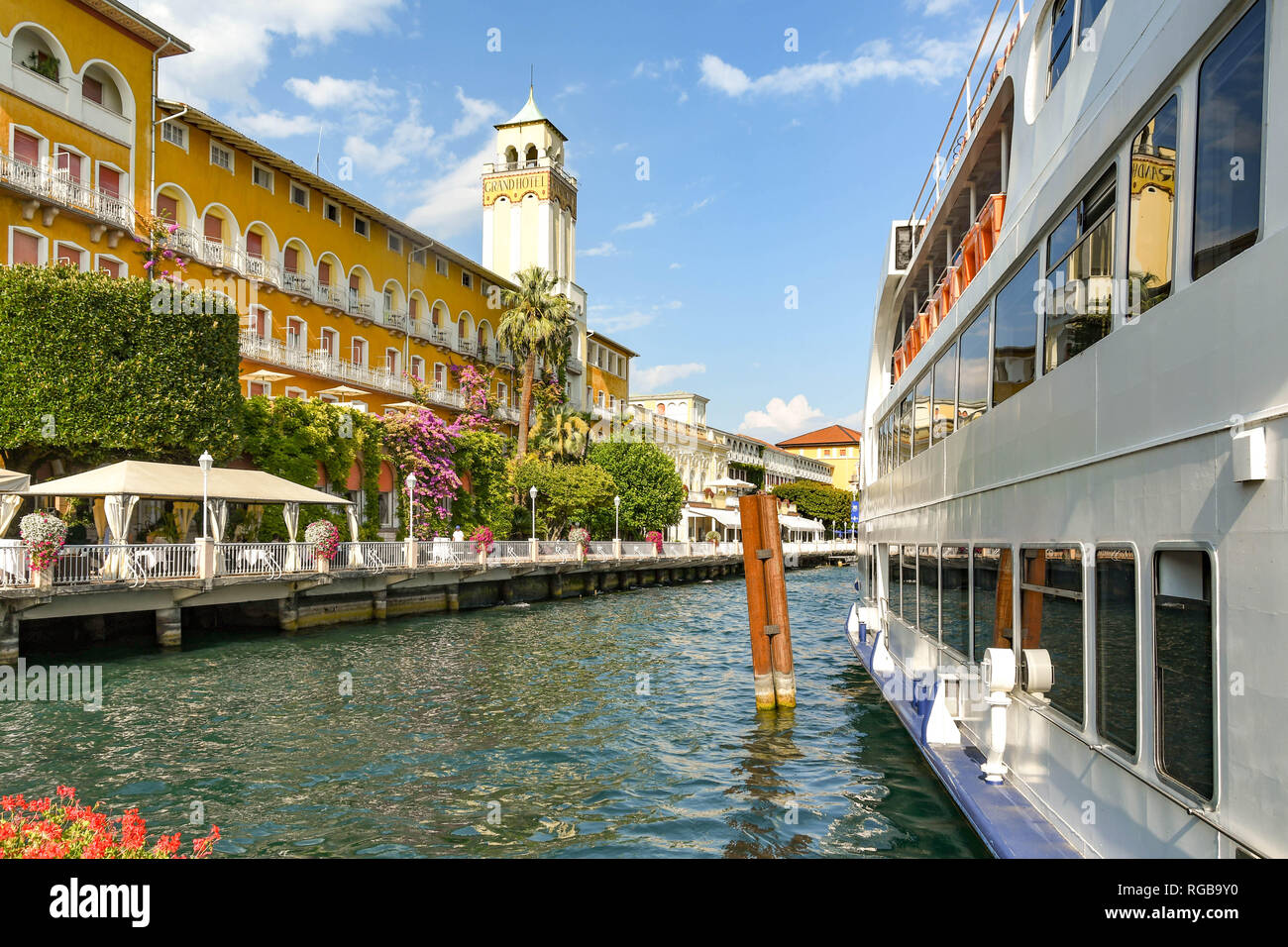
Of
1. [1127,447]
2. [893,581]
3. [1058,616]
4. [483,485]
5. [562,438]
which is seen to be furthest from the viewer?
[562,438]

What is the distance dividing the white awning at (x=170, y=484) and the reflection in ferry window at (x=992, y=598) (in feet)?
62.1

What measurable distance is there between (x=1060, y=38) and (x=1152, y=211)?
2981 millimetres

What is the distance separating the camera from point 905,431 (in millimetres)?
13430

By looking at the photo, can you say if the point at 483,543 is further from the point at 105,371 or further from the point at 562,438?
the point at 562,438

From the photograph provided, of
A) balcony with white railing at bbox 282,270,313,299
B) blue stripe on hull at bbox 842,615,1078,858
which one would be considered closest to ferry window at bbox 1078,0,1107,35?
blue stripe on hull at bbox 842,615,1078,858

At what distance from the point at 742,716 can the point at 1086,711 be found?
349 inches

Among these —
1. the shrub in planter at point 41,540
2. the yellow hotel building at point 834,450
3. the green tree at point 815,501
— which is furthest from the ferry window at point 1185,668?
the yellow hotel building at point 834,450

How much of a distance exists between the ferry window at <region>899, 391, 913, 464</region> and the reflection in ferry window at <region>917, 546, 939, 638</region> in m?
1.98

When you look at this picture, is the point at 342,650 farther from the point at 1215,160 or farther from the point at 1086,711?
the point at 1215,160

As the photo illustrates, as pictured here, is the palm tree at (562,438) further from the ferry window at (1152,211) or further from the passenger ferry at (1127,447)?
the ferry window at (1152,211)

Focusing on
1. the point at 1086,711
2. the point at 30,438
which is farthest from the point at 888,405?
the point at 30,438

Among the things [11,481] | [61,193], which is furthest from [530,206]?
[11,481]

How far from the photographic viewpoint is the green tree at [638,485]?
179ft

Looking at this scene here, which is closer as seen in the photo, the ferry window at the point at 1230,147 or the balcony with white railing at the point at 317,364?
the ferry window at the point at 1230,147
